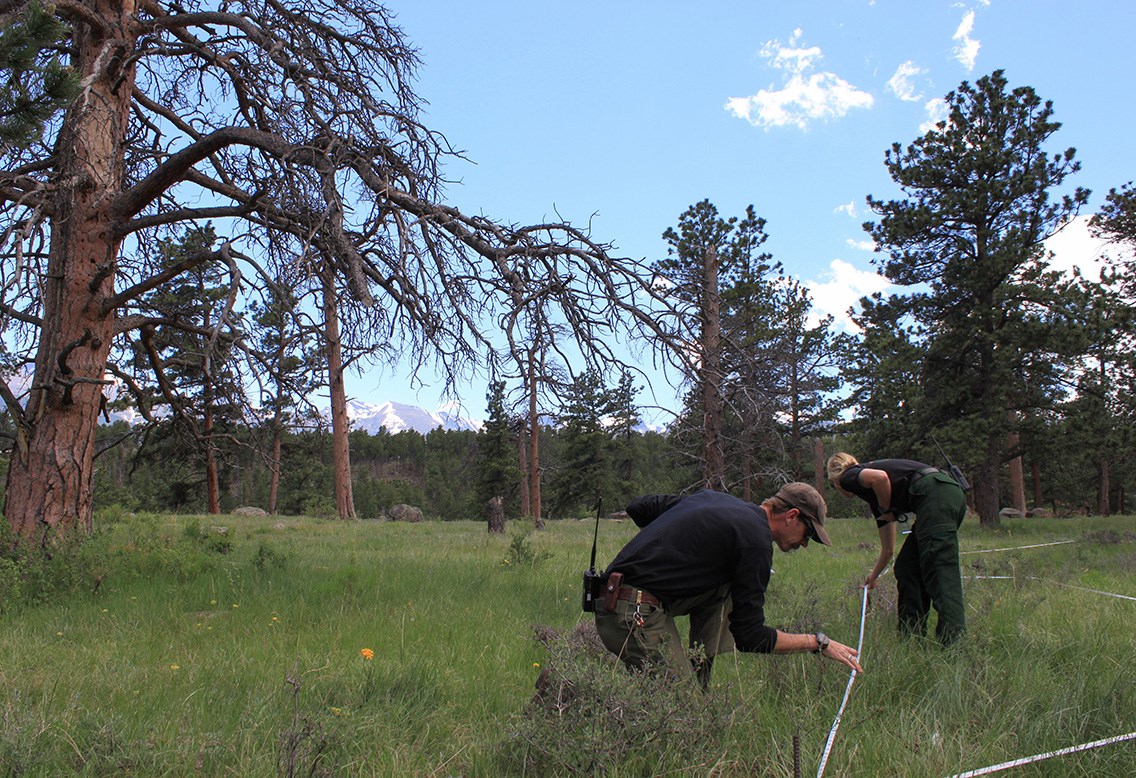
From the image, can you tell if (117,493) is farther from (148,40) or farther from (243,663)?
(243,663)

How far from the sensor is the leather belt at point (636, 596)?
11.9ft

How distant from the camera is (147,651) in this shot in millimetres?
4773

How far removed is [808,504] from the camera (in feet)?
12.2

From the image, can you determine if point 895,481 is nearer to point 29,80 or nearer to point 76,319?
point 29,80

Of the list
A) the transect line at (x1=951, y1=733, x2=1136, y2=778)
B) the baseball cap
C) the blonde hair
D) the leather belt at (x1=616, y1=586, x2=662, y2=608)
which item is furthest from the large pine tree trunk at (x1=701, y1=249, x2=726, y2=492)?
the transect line at (x1=951, y1=733, x2=1136, y2=778)

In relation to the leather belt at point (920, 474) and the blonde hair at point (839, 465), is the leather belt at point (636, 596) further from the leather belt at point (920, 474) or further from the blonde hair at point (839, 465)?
the leather belt at point (920, 474)

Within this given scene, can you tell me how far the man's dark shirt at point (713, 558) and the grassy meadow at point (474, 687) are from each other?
0.38m

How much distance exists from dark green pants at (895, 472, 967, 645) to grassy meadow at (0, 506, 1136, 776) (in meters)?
0.20

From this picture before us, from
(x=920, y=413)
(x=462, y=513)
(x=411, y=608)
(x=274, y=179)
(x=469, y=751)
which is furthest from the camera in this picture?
(x=462, y=513)

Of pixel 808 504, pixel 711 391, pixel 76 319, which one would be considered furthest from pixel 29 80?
pixel 711 391

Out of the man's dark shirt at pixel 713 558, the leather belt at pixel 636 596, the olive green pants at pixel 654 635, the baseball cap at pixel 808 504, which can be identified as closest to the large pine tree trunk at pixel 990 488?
the baseball cap at pixel 808 504

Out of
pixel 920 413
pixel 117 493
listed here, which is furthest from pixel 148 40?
pixel 117 493

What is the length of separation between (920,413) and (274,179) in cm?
1783

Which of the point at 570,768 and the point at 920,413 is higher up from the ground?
the point at 920,413
